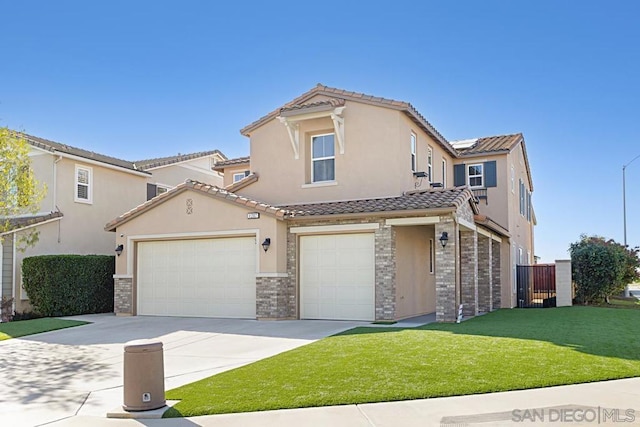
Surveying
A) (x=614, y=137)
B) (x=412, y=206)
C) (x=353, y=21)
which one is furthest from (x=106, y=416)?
(x=614, y=137)

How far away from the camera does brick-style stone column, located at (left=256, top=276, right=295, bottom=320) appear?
665 inches

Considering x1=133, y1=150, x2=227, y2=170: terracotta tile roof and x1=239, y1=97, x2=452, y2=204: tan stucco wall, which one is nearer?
x1=239, y1=97, x2=452, y2=204: tan stucco wall

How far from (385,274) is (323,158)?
5.12 metres

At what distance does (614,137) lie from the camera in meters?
26.3

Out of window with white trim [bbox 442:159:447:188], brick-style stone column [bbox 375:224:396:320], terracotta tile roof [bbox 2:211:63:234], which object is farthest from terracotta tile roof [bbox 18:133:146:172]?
window with white trim [bbox 442:159:447:188]

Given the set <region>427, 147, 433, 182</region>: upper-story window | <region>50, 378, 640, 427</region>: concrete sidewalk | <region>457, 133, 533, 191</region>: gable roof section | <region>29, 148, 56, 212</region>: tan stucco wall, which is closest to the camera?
<region>50, 378, 640, 427</region>: concrete sidewalk

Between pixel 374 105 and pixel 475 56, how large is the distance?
3681 mm

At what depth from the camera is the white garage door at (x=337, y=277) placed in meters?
16.8

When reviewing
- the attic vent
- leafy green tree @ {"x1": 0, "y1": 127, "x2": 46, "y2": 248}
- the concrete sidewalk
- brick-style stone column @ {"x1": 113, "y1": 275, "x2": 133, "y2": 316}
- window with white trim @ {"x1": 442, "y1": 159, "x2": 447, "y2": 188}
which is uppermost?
the attic vent

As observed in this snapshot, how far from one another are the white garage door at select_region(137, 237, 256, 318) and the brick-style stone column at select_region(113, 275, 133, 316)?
0.29 meters

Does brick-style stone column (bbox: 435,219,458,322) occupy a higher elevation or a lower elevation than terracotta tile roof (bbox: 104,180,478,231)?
lower

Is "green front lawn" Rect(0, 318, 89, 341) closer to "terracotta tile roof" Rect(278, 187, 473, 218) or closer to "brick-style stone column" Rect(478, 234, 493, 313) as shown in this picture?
"terracotta tile roof" Rect(278, 187, 473, 218)

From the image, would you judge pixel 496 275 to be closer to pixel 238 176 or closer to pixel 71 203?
pixel 238 176

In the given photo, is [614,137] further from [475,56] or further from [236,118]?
[236,118]
